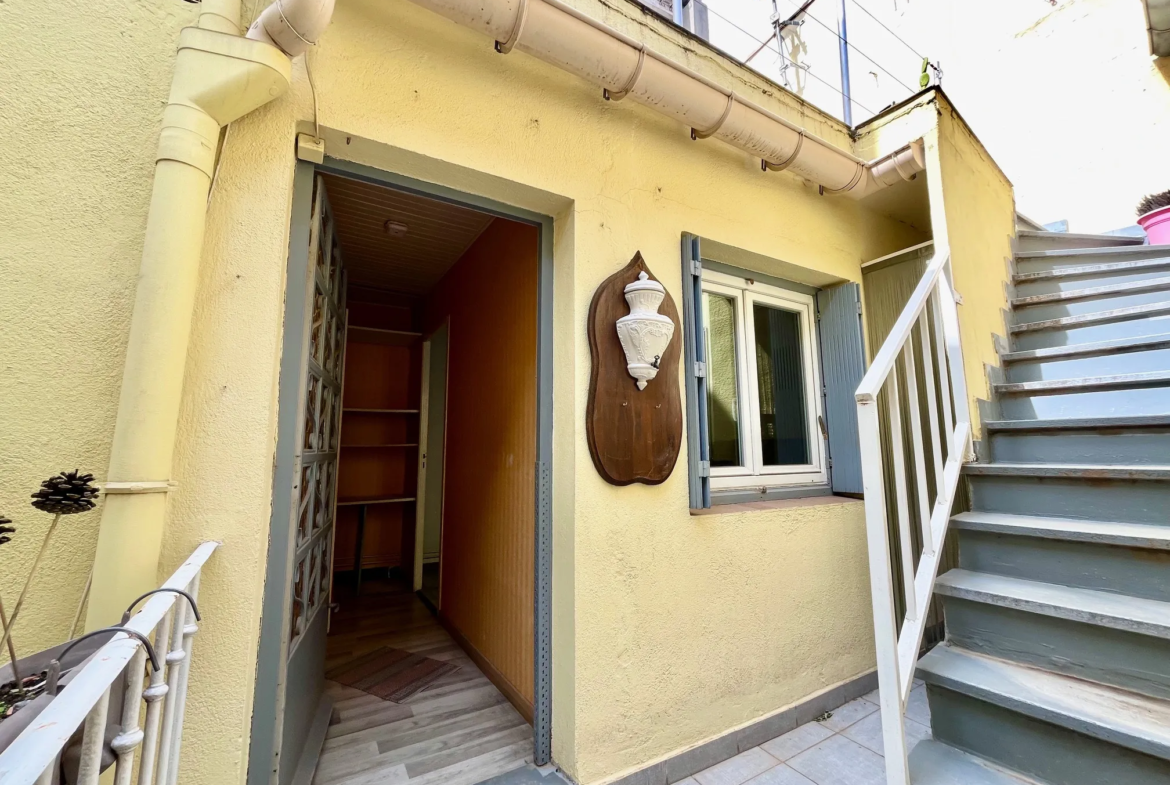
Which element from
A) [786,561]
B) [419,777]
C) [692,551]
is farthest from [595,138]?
[419,777]

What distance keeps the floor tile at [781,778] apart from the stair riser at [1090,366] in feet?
6.86

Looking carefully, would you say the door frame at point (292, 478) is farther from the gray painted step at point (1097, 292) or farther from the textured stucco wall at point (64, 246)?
the gray painted step at point (1097, 292)

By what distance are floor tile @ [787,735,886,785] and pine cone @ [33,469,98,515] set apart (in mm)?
2283

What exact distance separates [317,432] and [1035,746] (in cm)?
247

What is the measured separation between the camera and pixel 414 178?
1.62m

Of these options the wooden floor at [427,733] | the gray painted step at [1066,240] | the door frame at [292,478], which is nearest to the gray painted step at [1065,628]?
the door frame at [292,478]

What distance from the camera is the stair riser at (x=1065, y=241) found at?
3.12 m

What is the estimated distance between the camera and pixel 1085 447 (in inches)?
69.3

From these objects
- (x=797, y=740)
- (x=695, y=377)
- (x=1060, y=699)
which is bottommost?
(x=797, y=740)

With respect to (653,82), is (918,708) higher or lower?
lower

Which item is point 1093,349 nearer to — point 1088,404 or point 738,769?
point 1088,404

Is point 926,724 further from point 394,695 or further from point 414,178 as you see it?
point 414,178

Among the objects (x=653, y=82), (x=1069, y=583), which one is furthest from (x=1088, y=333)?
(x=653, y=82)

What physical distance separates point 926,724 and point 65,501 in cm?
293
